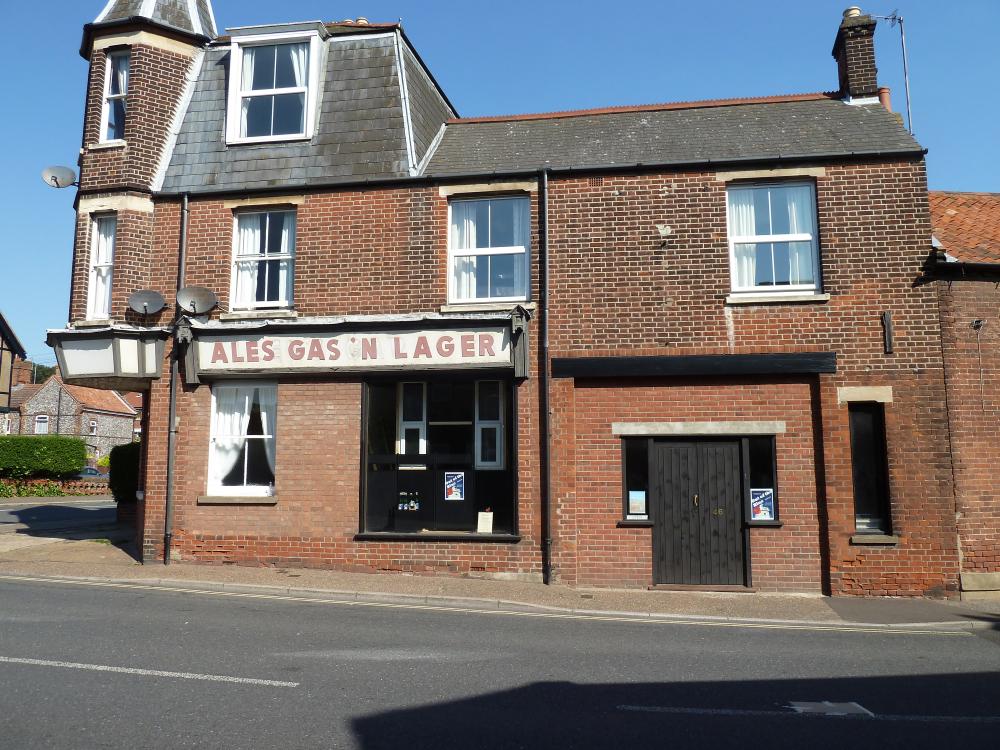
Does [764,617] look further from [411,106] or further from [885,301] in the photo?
[411,106]

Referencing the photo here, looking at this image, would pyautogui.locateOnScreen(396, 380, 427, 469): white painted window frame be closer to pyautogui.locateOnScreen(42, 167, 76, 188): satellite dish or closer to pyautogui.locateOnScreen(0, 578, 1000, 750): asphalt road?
pyautogui.locateOnScreen(0, 578, 1000, 750): asphalt road

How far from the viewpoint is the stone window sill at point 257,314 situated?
13156mm

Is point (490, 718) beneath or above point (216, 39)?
beneath

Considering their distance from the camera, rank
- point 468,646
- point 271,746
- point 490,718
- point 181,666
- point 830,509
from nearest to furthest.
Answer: point 271,746 < point 490,718 < point 181,666 < point 468,646 < point 830,509

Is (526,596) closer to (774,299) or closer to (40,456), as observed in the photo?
(774,299)

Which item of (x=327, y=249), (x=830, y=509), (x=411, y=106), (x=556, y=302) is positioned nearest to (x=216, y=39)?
(x=411, y=106)

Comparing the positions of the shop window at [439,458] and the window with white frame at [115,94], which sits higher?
the window with white frame at [115,94]

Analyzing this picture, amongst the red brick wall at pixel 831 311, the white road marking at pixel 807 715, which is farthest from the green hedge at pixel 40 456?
the white road marking at pixel 807 715

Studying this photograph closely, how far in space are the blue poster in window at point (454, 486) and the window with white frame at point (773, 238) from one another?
17.3 ft

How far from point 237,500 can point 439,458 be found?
3.41m

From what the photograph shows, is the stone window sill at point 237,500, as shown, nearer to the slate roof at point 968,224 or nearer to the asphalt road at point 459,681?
the asphalt road at point 459,681

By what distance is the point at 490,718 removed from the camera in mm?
5594

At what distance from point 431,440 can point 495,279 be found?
2.88 metres

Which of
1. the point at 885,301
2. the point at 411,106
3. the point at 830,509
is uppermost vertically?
the point at 411,106
